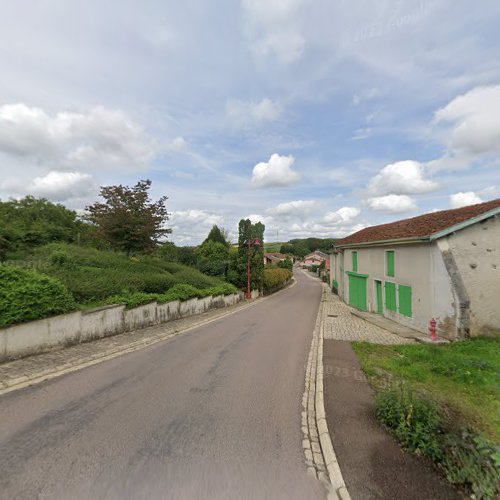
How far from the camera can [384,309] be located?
15.5 meters

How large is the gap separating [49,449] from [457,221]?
45.2 feet

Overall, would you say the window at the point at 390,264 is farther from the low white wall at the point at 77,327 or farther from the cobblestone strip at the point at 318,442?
the low white wall at the point at 77,327

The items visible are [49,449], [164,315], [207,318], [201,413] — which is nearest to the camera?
[49,449]

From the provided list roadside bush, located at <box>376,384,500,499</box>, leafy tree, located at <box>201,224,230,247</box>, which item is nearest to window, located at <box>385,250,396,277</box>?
roadside bush, located at <box>376,384,500,499</box>

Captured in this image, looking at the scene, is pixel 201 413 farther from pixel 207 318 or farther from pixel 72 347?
pixel 207 318

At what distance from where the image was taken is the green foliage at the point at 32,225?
1788 cm

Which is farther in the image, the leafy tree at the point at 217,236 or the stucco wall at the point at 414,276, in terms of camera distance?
the leafy tree at the point at 217,236

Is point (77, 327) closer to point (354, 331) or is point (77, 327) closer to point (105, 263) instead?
point (105, 263)

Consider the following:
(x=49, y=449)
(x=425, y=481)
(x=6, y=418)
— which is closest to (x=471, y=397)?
(x=425, y=481)

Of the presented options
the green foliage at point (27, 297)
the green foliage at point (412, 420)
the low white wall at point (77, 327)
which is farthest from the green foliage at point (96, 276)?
the green foliage at point (412, 420)

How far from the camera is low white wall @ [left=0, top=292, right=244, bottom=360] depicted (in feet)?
22.2

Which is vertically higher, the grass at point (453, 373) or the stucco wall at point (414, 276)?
the stucco wall at point (414, 276)

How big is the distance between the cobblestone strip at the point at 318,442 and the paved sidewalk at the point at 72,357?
5504 mm

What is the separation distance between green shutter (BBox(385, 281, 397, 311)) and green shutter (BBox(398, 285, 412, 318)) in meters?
0.63
